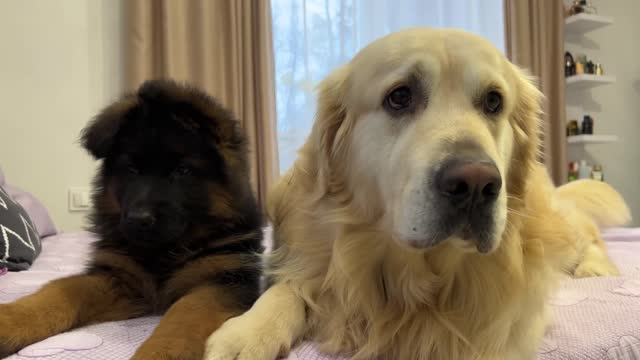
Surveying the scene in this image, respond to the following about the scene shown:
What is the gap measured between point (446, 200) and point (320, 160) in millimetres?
401

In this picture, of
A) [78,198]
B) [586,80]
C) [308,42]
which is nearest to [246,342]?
[78,198]

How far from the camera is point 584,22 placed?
4.45 meters

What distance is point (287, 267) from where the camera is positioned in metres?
1.25

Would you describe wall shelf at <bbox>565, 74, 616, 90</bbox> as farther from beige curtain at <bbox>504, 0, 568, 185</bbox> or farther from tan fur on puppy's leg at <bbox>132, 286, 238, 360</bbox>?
tan fur on puppy's leg at <bbox>132, 286, 238, 360</bbox>

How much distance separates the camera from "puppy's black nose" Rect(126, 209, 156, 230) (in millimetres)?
1188

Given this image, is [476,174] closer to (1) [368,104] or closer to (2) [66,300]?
(1) [368,104]

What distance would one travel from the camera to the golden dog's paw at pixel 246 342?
900 mm

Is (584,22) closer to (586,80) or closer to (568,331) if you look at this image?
(586,80)

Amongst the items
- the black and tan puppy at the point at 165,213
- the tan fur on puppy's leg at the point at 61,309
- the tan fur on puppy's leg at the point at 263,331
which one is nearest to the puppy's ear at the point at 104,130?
the black and tan puppy at the point at 165,213

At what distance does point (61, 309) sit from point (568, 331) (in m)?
0.96

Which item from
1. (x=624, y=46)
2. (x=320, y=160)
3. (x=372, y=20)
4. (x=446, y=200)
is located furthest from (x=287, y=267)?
(x=624, y=46)

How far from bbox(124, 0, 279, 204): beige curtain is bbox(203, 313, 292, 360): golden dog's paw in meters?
2.40

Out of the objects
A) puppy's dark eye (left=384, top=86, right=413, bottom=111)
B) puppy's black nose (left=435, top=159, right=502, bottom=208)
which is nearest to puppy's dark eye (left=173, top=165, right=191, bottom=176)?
puppy's dark eye (left=384, top=86, right=413, bottom=111)

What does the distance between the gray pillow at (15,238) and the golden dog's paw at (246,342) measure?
3.36ft
